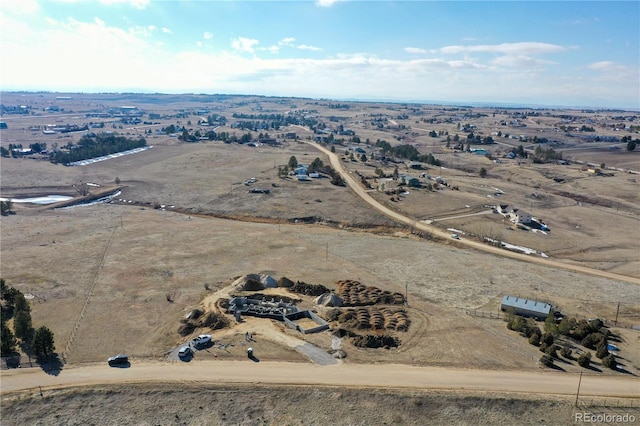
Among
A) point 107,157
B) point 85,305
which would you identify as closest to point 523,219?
point 85,305

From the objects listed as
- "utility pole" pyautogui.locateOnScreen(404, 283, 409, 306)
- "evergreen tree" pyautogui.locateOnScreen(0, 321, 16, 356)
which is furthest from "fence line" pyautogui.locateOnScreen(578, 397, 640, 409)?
"evergreen tree" pyautogui.locateOnScreen(0, 321, 16, 356)

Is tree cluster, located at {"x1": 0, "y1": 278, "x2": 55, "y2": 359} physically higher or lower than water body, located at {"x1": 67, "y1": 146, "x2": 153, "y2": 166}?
lower

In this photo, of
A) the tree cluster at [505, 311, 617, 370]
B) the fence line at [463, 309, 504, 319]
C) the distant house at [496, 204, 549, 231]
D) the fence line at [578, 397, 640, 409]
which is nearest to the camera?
the fence line at [578, 397, 640, 409]

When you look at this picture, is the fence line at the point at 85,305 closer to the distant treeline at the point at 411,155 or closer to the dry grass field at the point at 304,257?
the dry grass field at the point at 304,257

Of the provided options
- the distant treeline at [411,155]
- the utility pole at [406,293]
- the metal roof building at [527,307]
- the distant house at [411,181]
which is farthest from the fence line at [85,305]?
the distant treeline at [411,155]

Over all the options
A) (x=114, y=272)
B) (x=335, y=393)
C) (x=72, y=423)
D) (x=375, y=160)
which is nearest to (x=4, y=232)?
(x=114, y=272)

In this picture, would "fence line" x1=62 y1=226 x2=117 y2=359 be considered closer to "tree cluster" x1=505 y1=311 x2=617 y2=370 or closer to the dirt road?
the dirt road
